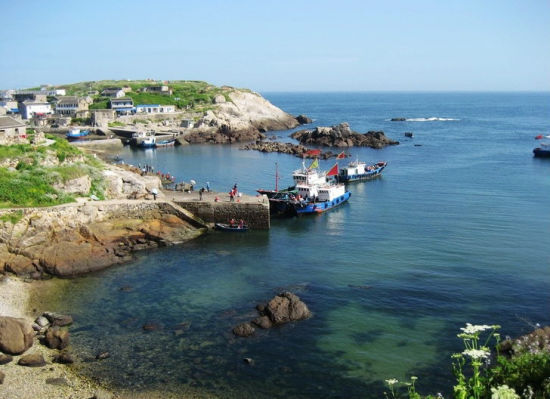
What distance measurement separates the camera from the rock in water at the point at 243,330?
27.5 metres

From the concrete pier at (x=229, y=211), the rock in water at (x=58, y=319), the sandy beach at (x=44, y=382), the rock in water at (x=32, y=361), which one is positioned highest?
the concrete pier at (x=229, y=211)

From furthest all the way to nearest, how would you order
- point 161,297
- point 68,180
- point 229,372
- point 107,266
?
1. point 68,180
2. point 107,266
3. point 161,297
4. point 229,372

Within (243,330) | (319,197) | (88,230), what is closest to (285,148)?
(319,197)

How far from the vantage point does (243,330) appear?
2766cm

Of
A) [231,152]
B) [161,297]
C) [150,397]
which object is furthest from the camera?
[231,152]

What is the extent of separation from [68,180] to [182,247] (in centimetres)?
1260

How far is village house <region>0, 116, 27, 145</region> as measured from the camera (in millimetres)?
52800

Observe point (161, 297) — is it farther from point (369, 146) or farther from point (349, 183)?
point (369, 146)

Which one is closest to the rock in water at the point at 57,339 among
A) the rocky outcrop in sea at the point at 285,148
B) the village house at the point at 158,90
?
the rocky outcrop in sea at the point at 285,148

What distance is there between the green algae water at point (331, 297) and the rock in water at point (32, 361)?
189 cm

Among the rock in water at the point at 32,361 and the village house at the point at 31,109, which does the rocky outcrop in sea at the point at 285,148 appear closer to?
the village house at the point at 31,109

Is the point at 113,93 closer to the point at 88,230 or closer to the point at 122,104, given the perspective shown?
the point at 122,104

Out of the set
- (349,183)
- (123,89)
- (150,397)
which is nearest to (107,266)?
(150,397)

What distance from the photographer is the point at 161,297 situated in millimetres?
32500
